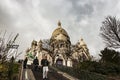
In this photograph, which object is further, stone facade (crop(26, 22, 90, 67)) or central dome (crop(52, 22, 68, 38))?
central dome (crop(52, 22, 68, 38))

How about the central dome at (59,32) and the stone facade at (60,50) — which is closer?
the stone facade at (60,50)

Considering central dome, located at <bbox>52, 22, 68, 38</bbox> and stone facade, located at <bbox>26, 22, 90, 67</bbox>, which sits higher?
central dome, located at <bbox>52, 22, 68, 38</bbox>

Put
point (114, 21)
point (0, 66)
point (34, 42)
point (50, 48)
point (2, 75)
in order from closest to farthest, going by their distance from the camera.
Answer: point (0, 66), point (2, 75), point (114, 21), point (50, 48), point (34, 42)

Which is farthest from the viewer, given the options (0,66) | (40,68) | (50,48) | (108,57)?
(50,48)

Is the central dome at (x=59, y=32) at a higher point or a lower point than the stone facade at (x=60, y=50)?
higher

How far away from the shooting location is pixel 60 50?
Answer: 270ft

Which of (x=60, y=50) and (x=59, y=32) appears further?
(x=59, y=32)

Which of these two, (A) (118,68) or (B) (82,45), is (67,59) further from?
(A) (118,68)

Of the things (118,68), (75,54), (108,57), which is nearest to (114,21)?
(108,57)

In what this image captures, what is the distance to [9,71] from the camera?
8.41 metres

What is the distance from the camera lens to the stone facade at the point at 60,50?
80.9 metres

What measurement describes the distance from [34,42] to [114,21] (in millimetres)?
45802

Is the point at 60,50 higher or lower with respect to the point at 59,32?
lower

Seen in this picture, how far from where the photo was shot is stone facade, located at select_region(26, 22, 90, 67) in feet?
265
